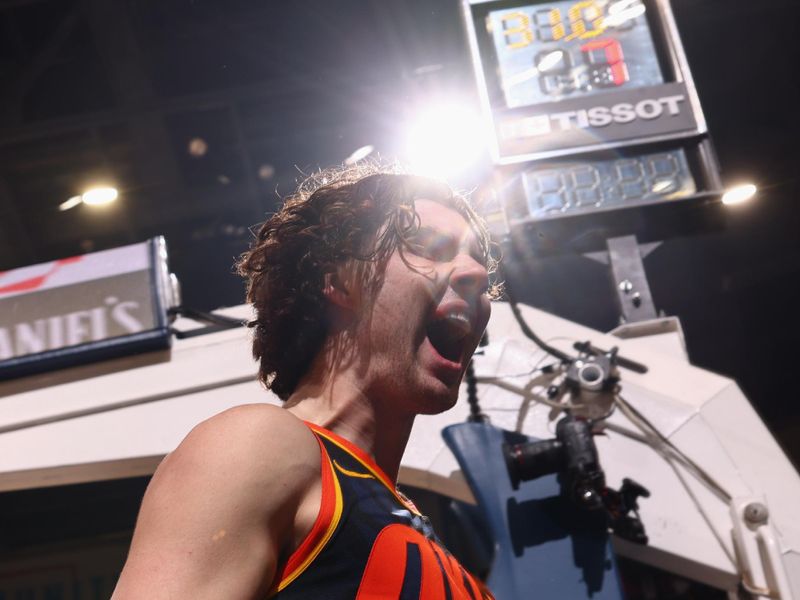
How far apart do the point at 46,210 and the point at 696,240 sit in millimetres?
8081

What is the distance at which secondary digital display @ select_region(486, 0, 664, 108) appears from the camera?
20.8ft

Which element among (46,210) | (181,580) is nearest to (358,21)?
(46,210)

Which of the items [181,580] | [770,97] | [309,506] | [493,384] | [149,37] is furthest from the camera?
[770,97]

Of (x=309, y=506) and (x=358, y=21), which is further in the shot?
(x=358, y=21)

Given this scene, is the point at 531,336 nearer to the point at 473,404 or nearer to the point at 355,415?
the point at 473,404

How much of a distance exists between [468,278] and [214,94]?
7.72m

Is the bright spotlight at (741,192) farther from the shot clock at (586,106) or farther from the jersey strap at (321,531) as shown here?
the jersey strap at (321,531)

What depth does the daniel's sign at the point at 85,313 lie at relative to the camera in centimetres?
405

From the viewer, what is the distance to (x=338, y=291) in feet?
4.72

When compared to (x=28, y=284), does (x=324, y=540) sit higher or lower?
lower

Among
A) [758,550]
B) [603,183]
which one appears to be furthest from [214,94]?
[758,550]

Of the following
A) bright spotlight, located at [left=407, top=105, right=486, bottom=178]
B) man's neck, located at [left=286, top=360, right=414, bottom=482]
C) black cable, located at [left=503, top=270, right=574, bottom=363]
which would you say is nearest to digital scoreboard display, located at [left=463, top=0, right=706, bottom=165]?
bright spotlight, located at [left=407, top=105, right=486, bottom=178]

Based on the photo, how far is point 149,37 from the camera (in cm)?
831

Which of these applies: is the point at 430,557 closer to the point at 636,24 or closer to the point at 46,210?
the point at 636,24
